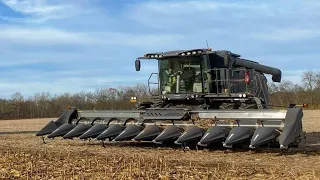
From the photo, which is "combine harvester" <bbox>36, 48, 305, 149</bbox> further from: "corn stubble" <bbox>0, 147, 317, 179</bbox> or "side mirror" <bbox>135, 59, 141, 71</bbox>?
"corn stubble" <bbox>0, 147, 317, 179</bbox>

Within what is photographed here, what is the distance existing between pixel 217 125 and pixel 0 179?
576cm

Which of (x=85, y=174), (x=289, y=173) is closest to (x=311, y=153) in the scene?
(x=289, y=173)

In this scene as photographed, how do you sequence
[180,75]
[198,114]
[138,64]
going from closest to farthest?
1. [198,114]
2. [180,75]
3. [138,64]

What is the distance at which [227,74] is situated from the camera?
42.2 feet

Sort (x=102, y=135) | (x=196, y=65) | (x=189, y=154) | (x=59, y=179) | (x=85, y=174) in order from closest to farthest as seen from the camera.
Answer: (x=59, y=179) < (x=85, y=174) < (x=189, y=154) < (x=102, y=135) < (x=196, y=65)

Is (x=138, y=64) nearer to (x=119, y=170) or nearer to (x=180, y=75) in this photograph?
(x=180, y=75)

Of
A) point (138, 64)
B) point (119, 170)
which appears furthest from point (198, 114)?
point (119, 170)

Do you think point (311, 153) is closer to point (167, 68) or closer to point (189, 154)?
point (189, 154)

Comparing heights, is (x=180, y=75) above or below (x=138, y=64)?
below

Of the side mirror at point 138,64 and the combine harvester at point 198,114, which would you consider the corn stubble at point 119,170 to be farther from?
the side mirror at point 138,64

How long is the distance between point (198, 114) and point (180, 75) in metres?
2.15

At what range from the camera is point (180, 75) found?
13.1 meters

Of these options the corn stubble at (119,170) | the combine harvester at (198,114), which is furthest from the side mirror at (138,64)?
the corn stubble at (119,170)

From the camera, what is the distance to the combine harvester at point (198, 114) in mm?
9820
